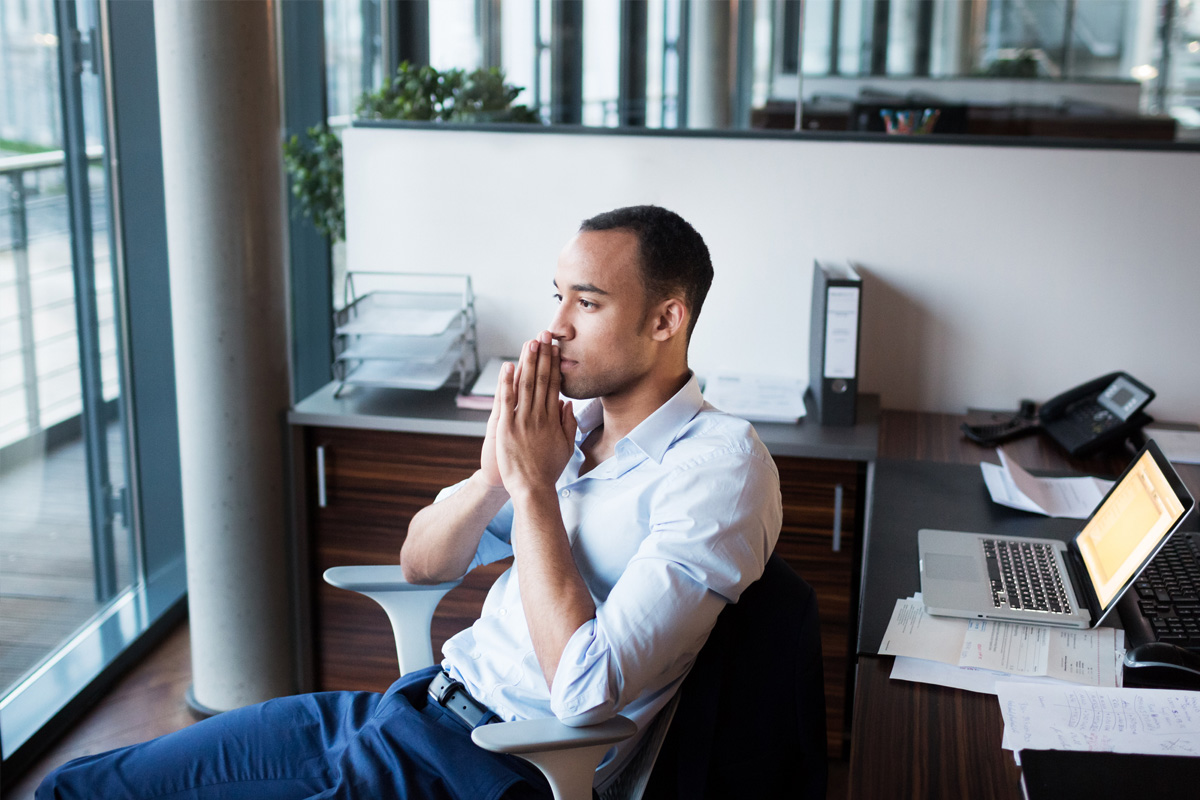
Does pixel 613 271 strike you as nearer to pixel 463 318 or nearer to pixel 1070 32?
pixel 463 318

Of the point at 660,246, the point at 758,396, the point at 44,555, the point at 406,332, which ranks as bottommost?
the point at 44,555

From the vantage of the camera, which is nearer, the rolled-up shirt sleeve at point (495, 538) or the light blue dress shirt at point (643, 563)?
the light blue dress shirt at point (643, 563)

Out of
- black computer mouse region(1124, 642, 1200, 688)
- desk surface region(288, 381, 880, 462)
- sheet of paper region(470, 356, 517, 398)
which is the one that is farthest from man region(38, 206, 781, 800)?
sheet of paper region(470, 356, 517, 398)

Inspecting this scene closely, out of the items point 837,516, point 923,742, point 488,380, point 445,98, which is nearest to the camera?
point 923,742

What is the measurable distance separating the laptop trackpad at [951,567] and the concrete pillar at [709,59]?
5352 mm

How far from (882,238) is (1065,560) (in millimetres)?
1159

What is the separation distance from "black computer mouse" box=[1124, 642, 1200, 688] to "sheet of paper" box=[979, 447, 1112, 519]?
63cm

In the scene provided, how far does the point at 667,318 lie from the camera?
5.24 feet

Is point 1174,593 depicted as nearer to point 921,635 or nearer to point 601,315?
point 921,635

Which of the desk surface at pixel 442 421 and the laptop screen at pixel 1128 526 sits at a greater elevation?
the laptop screen at pixel 1128 526

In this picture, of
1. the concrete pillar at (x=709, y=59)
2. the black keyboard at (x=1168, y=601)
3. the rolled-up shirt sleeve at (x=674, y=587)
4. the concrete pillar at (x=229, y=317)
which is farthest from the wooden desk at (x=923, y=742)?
the concrete pillar at (x=709, y=59)

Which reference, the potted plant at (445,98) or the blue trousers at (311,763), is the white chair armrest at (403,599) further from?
the potted plant at (445,98)

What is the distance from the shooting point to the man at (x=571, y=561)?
1352 mm

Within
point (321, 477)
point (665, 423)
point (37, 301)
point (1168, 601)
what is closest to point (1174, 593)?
point (1168, 601)
